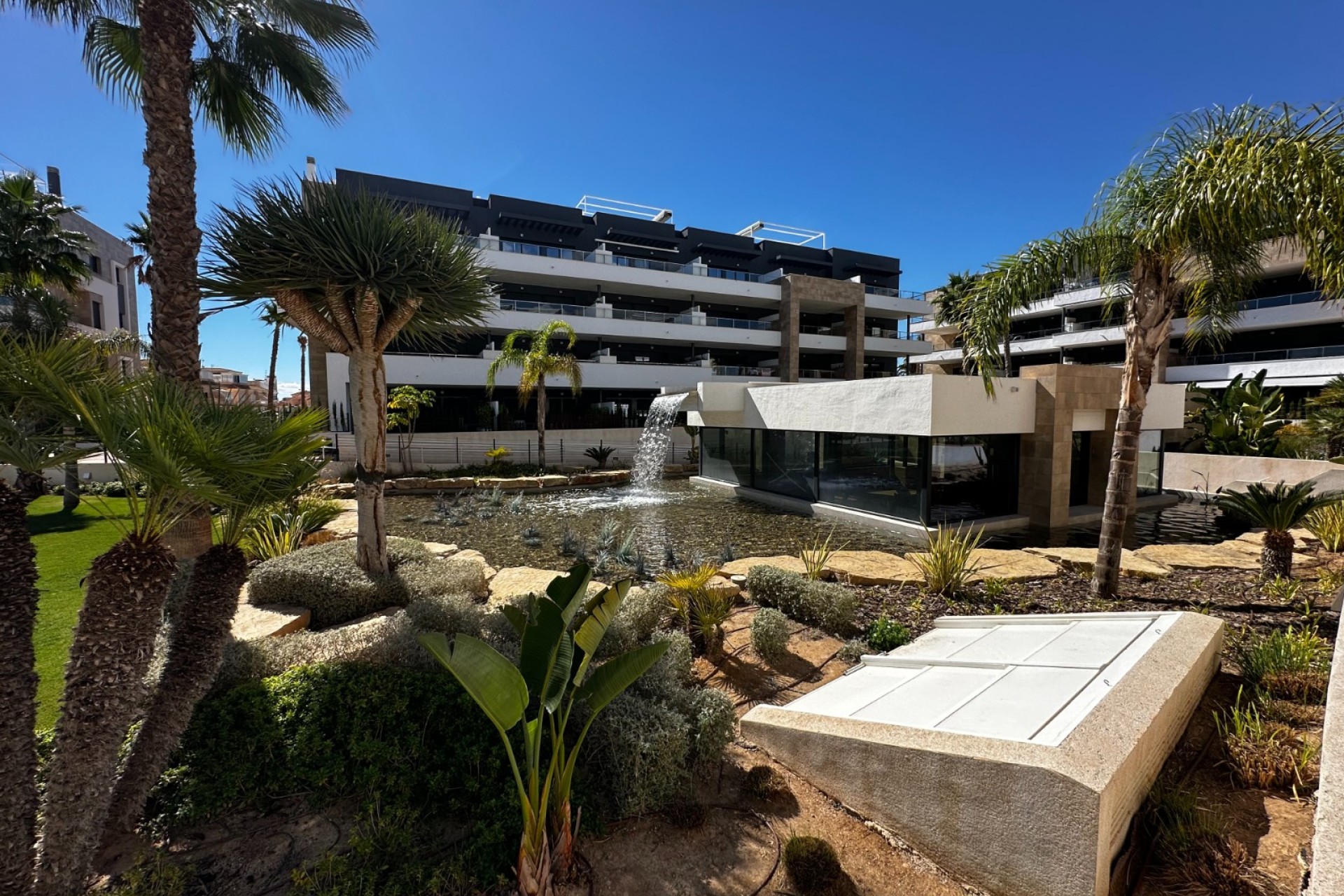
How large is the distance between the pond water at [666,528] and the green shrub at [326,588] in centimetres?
327

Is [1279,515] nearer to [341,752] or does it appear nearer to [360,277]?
[341,752]

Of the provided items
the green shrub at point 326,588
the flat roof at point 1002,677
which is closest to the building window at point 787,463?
the flat roof at point 1002,677

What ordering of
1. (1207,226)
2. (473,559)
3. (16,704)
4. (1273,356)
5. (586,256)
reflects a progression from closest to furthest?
1. (16,704)
2. (1207,226)
3. (473,559)
4. (1273,356)
5. (586,256)

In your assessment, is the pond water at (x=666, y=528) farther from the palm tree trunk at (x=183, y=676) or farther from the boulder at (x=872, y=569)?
the palm tree trunk at (x=183, y=676)

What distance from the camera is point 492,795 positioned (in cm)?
329

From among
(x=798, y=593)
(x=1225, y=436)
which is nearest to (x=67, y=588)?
(x=798, y=593)

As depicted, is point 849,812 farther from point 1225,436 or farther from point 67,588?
point 1225,436

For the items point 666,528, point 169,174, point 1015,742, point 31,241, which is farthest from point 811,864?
point 31,241

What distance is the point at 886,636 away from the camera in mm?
5785

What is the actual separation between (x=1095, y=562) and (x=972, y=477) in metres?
5.11

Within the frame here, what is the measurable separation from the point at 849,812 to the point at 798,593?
10.5 ft

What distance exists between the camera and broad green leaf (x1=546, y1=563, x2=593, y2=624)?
2990 millimetres

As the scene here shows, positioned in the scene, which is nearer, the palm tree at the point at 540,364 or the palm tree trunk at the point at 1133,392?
the palm tree trunk at the point at 1133,392

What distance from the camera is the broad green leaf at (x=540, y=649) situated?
108 inches
